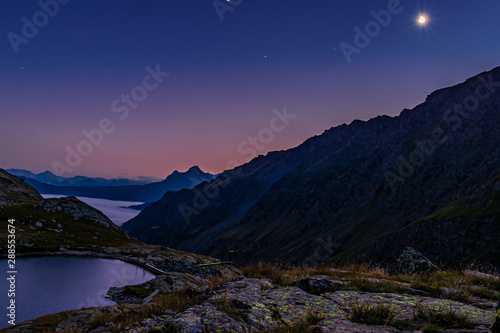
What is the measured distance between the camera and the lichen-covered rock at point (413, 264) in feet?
56.3

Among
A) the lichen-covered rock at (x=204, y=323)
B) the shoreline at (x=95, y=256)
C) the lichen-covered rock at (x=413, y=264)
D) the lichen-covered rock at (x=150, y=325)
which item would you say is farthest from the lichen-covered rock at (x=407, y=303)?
the shoreline at (x=95, y=256)

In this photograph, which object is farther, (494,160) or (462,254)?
(494,160)

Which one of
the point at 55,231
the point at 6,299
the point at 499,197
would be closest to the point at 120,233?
the point at 55,231

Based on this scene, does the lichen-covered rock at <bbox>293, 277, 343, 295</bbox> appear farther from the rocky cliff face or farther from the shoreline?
the rocky cliff face

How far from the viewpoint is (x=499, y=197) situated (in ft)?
350

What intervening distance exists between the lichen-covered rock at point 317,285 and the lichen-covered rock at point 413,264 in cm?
817

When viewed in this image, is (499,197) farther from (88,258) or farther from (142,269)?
(88,258)

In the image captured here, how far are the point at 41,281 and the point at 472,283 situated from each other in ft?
145

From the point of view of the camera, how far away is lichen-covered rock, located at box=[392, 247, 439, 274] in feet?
56.3

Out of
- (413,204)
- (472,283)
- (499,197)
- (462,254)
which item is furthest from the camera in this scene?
(413,204)

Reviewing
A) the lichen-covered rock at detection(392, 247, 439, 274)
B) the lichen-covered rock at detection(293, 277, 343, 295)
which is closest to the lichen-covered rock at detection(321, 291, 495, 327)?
the lichen-covered rock at detection(293, 277, 343, 295)

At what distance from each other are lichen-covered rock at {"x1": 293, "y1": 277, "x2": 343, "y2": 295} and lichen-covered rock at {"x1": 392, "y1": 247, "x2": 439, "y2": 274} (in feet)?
26.8

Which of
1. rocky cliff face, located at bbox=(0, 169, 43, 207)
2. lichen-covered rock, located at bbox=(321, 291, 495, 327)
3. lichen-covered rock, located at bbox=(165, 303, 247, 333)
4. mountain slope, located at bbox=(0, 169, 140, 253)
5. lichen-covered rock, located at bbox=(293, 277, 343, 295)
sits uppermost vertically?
rocky cliff face, located at bbox=(0, 169, 43, 207)

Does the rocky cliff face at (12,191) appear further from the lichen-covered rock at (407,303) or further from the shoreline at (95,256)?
the lichen-covered rock at (407,303)
